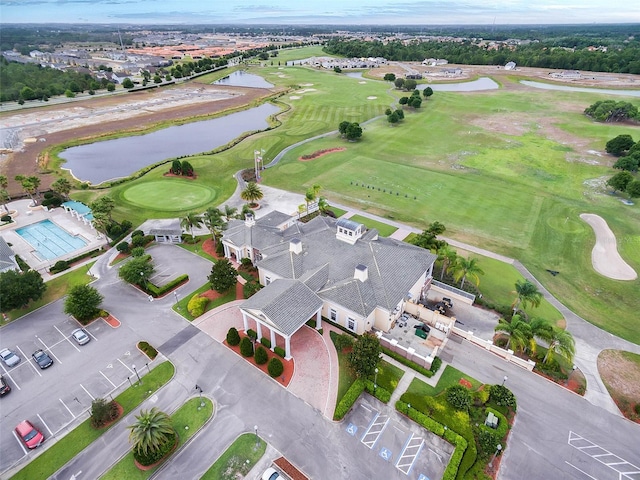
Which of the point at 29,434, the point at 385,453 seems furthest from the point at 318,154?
the point at 29,434

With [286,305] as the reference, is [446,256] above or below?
above

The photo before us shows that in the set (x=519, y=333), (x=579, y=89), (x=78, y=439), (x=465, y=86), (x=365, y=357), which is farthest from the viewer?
(x=465, y=86)

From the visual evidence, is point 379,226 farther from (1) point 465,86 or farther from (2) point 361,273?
(1) point 465,86

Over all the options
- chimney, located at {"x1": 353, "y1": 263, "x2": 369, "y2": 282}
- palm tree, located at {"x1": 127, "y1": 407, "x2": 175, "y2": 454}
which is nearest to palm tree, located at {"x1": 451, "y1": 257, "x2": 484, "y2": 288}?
chimney, located at {"x1": 353, "y1": 263, "x2": 369, "y2": 282}

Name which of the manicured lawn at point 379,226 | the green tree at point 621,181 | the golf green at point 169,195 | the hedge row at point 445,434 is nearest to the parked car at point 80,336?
the golf green at point 169,195

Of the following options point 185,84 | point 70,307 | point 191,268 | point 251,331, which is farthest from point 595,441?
point 185,84

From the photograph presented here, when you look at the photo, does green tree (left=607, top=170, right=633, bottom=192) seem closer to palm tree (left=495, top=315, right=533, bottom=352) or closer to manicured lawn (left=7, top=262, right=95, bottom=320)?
palm tree (left=495, top=315, right=533, bottom=352)

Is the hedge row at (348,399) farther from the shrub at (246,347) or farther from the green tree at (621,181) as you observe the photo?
the green tree at (621,181)
